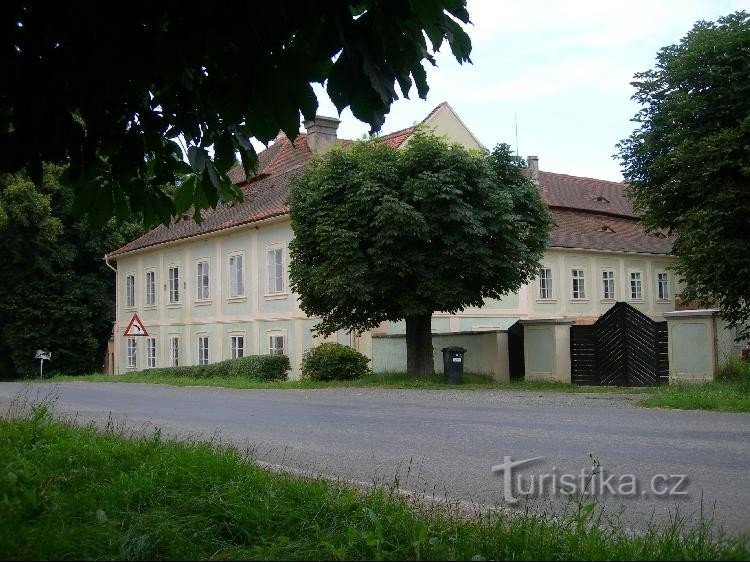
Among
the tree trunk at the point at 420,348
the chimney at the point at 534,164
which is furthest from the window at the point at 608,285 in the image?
the tree trunk at the point at 420,348

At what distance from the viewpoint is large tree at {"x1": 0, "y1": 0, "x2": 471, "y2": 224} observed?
3.50 metres

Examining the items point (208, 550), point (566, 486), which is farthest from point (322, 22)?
point (566, 486)

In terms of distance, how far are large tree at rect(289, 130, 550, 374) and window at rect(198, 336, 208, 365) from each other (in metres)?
13.7

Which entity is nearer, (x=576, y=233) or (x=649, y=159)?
(x=649, y=159)

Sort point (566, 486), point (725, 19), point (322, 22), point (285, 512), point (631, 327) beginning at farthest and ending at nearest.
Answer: point (631, 327), point (725, 19), point (566, 486), point (285, 512), point (322, 22)

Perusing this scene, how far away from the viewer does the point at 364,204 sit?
68.2ft

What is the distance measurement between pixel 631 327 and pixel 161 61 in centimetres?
1804

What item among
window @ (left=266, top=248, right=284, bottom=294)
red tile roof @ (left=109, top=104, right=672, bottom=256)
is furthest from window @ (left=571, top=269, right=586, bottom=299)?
window @ (left=266, top=248, right=284, bottom=294)

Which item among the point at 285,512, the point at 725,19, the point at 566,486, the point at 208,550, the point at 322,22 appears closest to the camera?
the point at 322,22

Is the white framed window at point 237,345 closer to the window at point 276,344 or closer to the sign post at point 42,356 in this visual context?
the window at point 276,344

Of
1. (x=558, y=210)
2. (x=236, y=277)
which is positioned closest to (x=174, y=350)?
(x=236, y=277)

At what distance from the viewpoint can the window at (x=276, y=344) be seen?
3011 cm

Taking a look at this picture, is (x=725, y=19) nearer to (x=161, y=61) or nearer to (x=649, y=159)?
(x=649, y=159)

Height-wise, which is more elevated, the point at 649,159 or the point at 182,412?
the point at 649,159
